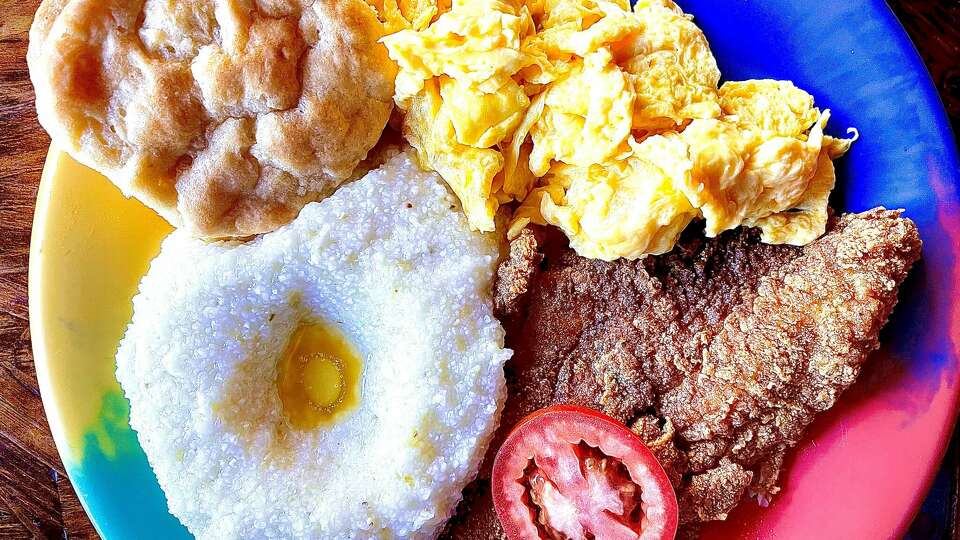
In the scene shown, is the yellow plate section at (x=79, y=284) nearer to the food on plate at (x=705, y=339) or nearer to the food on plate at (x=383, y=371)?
the food on plate at (x=383, y=371)

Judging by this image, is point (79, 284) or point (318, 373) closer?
point (79, 284)

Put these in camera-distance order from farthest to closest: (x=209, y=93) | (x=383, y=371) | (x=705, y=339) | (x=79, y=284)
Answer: (x=79, y=284) < (x=383, y=371) < (x=705, y=339) < (x=209, y=93)

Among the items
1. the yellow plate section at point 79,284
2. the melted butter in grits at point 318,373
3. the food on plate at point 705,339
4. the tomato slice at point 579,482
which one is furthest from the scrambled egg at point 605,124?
the yellow plate section at point 79,284

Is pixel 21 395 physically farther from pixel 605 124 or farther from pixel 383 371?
pixel 605 124

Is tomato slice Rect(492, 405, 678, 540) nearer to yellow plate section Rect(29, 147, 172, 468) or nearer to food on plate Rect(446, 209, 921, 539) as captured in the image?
food on plate Rect(446, 209, 921, 539)

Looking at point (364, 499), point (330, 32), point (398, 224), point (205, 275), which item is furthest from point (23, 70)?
point (364, 499)

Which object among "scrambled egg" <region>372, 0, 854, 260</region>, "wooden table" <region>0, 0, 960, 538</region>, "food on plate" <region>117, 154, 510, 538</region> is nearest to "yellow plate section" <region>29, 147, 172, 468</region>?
"food on plate" <region>117, 154, 510, 538</region>

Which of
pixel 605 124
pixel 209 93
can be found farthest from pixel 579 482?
pixel 209 93
